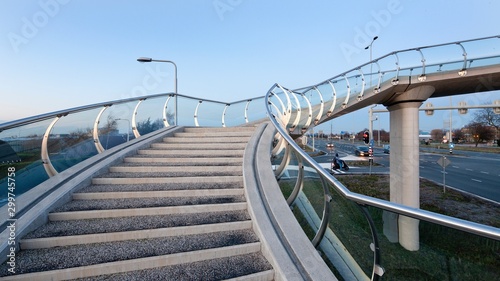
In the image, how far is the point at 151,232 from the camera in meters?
2.69

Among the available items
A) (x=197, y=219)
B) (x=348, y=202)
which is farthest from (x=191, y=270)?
(x=348, y=202)

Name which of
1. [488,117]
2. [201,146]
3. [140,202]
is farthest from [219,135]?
[488,117]

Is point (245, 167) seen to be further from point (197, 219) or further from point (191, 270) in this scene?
point (191, 270)

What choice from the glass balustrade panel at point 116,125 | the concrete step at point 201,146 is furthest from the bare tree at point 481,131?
the glass balustrade panel at point 116,125

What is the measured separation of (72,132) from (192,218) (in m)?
2.90

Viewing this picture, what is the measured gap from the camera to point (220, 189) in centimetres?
361

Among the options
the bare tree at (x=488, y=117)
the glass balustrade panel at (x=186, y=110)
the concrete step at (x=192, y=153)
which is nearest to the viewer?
the concrete step at (x=192, y=153)

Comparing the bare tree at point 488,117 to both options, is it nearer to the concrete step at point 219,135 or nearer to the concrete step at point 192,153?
the concrete step at point 219,135

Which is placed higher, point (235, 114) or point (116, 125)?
point (235, 114)

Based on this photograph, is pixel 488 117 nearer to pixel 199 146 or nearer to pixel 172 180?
pixel 199 146

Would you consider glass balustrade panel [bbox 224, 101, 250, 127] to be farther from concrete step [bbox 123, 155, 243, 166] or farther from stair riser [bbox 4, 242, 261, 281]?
stair riser [bbox 4, 242, 261, 281]

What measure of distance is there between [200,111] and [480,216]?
41.8 ft

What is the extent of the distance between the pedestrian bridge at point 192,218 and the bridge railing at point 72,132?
0.02 metres

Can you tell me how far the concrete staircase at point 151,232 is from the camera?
7.40ft
